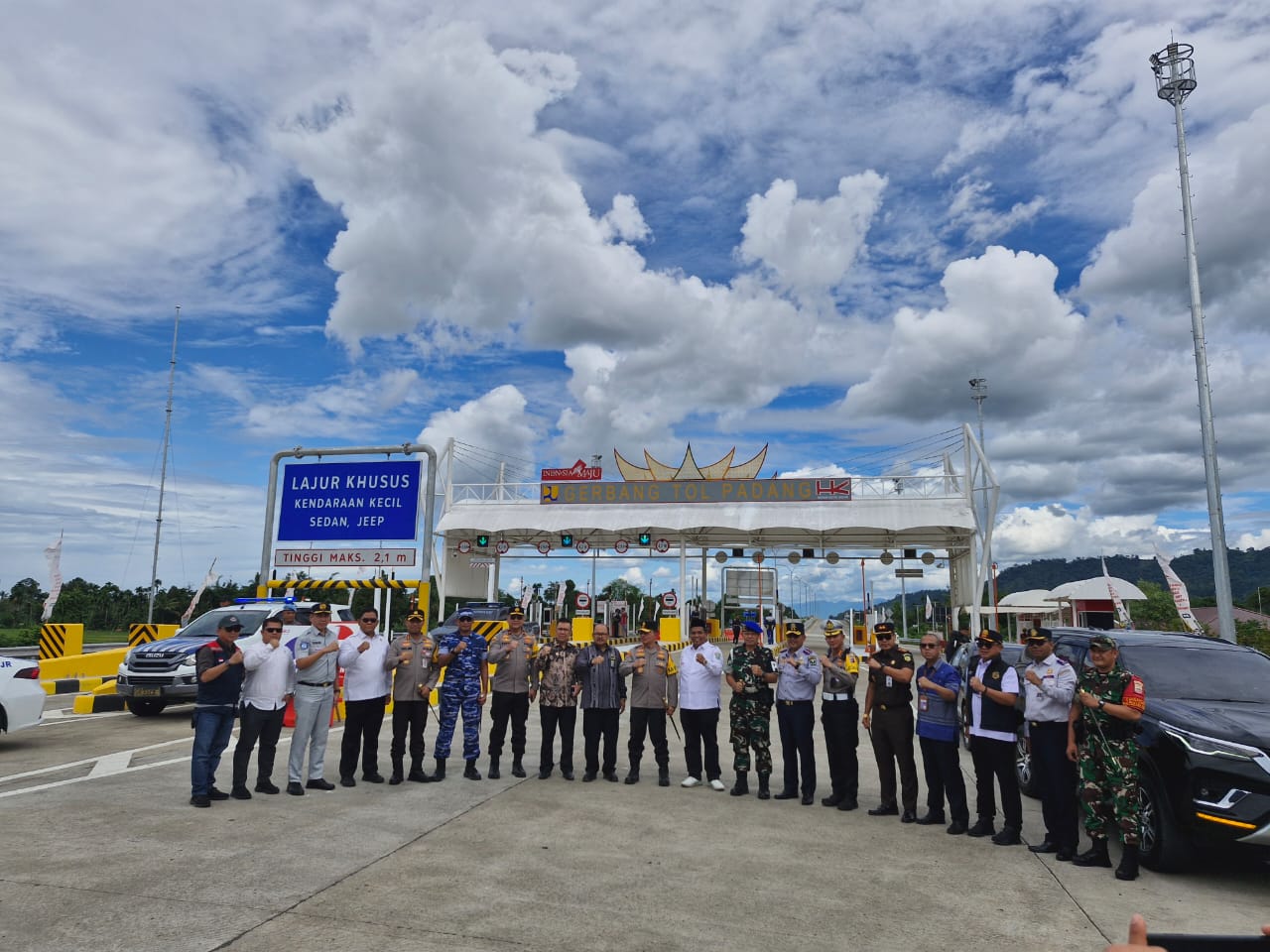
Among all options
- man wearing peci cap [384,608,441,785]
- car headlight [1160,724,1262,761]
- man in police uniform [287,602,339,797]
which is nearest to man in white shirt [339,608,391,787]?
man wearing peci cap [384,608,441,785]

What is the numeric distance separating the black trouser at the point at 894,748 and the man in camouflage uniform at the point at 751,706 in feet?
3.69

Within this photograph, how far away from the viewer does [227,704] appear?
7680 mm

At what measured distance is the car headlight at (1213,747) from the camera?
18.7 feet

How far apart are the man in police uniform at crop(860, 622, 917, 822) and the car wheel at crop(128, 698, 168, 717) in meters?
11.7

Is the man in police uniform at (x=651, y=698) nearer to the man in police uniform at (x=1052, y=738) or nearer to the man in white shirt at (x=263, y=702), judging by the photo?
the man in white shirt at (x=263, y=702)

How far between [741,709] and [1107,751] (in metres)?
3.48

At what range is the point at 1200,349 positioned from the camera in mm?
18766

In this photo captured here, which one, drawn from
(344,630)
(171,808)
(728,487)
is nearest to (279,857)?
(171,808)

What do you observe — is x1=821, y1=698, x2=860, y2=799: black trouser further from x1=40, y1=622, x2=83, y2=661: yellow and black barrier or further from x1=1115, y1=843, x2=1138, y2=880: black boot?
x1=40, y1=622, x2=83, y2=661: yellow and black barrier

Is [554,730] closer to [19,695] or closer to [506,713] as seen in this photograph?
[506,713]

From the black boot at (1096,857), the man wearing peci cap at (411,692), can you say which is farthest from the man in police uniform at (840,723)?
the man wearing peci cap at (411,692)

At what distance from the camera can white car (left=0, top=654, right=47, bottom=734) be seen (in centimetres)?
1005

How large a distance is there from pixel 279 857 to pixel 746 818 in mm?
3986

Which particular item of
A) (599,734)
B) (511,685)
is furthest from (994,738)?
(511,685)
